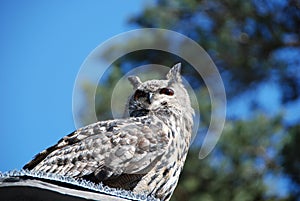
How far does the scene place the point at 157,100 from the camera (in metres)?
6.51

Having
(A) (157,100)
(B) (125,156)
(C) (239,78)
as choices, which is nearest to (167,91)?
(A) (157,100)

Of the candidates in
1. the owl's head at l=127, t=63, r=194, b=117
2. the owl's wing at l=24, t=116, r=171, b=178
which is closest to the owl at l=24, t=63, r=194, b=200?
the owl's wing at l=24, t=116, r=171, b=178

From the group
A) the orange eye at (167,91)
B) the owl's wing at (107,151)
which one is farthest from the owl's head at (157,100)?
the owl's wing at (107,151)

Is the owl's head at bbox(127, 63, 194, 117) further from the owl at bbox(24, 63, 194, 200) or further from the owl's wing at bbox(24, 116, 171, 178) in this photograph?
the owl's wing at bbox(24, 116, 171, 178)

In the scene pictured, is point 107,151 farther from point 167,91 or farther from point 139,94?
point 167,91

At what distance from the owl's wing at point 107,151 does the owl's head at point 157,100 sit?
529 millimetres

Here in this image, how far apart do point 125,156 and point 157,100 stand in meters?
0.94

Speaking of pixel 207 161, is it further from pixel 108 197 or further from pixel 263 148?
pixel 108 197

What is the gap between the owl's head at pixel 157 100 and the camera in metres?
6.47

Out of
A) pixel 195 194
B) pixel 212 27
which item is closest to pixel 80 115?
pixel 195 194

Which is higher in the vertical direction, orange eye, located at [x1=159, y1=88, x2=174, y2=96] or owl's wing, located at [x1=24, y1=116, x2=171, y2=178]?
orange eye, located at [x1=159, y1=88, x2=174, y2=96]

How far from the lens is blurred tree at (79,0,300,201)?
1149 cm

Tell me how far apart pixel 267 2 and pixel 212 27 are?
1.13 m

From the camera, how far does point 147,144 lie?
18.8ft
